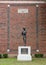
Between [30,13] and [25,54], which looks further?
[30,13]

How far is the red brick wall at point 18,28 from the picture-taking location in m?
24.5

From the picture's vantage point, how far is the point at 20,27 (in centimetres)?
2458

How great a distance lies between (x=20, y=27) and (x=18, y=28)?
0.18m

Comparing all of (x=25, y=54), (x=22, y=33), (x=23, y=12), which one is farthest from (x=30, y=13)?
(x=25, y=54)

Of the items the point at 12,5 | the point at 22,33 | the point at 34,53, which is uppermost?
the point at 12,5

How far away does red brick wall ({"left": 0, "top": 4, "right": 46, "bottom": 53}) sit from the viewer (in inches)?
966

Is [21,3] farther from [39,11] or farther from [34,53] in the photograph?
[34,53]

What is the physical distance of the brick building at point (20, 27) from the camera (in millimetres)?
24562

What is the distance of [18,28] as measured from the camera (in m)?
24.6

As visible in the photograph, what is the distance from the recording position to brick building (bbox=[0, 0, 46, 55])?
2456cm

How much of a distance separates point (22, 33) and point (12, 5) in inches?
102

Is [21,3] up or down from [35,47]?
up

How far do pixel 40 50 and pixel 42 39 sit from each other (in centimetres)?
84

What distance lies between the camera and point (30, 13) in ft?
81.1
